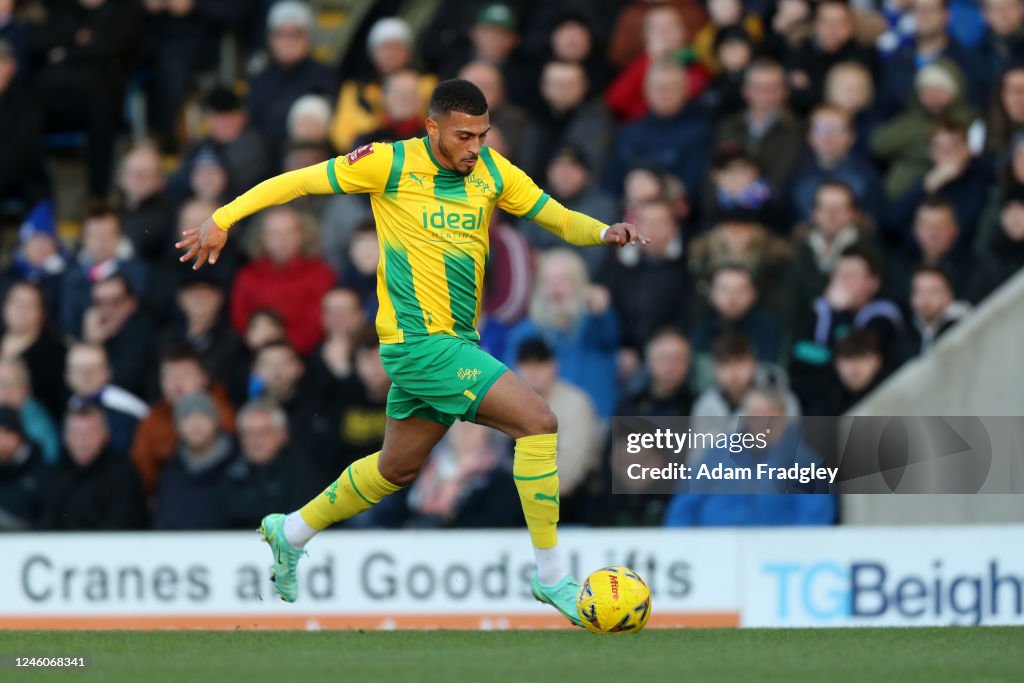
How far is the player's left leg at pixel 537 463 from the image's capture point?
8188mm

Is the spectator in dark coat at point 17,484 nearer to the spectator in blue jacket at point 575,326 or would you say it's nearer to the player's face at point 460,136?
the spectator in blue jacket at point 575,326

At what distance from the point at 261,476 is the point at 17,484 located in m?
1.59

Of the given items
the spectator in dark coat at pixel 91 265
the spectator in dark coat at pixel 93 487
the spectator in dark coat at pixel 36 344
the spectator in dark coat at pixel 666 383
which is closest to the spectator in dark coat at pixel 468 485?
the spectator in dark coat at pixel 666 383

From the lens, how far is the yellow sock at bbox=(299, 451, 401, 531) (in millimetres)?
8719

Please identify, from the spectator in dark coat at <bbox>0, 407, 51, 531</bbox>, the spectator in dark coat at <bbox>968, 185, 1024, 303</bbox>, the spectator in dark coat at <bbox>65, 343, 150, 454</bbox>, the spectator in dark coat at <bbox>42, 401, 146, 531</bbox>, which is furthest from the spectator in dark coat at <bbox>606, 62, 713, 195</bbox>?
the spectator in dark coat at <bbox>0, 407, 51, 531</bbox>

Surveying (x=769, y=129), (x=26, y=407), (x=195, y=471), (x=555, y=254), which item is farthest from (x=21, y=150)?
(x=769, y=129)

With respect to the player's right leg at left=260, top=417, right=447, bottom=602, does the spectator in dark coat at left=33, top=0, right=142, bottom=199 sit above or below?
above

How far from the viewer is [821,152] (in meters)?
12.2

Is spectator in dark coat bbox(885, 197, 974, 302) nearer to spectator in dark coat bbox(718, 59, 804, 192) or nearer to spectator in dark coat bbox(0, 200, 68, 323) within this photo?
spectator in dark coat bbox(718, 59, 804, 192)

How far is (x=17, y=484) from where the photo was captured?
39.1ft

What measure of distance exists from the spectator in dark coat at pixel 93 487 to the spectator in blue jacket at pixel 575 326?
2.38 meters

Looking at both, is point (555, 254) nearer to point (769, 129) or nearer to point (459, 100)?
point (769, 129)

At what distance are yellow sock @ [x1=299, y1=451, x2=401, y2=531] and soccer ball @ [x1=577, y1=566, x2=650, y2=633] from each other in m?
1.02

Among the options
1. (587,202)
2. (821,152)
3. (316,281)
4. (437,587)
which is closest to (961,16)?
(821,152)
